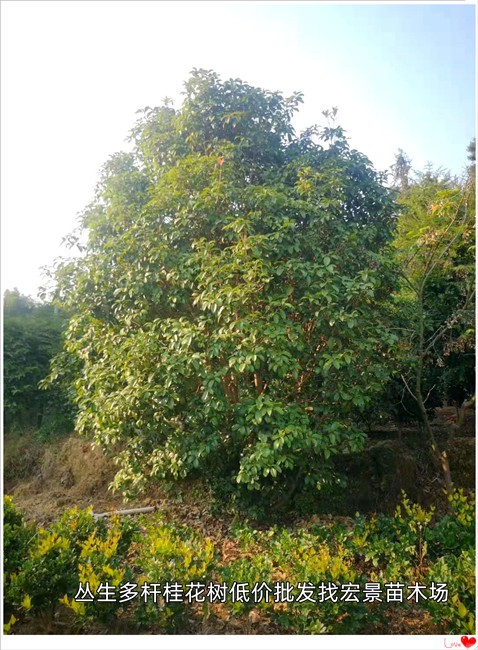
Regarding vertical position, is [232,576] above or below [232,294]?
below

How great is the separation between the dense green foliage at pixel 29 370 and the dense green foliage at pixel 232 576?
350 centimetres

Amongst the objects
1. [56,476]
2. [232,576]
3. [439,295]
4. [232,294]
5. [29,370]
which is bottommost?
[56,476]

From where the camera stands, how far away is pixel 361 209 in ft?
12.4

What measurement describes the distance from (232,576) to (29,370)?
4.50 metres

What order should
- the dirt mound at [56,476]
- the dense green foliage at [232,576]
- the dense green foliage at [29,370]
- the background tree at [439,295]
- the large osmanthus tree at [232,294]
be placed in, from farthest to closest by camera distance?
the dense green foliage at [29,370] → the dirt mound at [56,476] → the background tree at [439,295] → the large osmanthus tree at [232,294] → the dense green foliage at [232,576]

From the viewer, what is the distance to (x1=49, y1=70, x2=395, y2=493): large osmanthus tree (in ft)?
9.59

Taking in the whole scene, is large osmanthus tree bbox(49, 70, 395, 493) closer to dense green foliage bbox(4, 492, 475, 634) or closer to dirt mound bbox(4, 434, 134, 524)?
dense green foliage bbox(4, 492, 475, 634)

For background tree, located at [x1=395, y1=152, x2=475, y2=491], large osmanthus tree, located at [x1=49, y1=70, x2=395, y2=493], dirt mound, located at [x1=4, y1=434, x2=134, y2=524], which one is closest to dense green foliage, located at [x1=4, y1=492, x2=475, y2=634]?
large osmanthus tree, located at [x1=49, y1=70, x2=395, y2=493]

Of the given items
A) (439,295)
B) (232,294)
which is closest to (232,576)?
(232,294)

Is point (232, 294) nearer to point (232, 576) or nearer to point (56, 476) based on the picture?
point (232, 576)

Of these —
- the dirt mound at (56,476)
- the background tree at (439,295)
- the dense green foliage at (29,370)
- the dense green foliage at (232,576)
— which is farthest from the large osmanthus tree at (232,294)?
the dense green foliage at (29,370)

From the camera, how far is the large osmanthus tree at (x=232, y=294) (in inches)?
115

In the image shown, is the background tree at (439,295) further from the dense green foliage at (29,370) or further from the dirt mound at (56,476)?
the dense green foliage at (29,370)

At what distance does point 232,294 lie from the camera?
2854 millimetres
